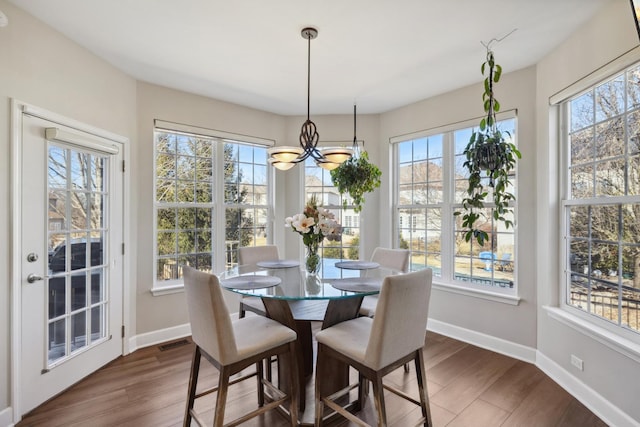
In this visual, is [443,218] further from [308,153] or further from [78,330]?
[78,330]

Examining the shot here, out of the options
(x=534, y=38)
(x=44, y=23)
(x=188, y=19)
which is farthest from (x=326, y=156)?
(x=44, y=23)

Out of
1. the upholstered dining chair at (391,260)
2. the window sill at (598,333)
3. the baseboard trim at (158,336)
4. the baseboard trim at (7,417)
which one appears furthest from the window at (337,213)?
the baseboard trim at (7,417)

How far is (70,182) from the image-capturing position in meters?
2.50

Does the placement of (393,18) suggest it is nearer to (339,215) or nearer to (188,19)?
(188,19)

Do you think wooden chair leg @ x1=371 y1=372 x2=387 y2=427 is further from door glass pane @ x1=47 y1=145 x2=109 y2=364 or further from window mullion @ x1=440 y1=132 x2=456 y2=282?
door glass pane @ x1=47 y1=145 x2=109 y2=364

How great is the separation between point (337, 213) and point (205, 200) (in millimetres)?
1658

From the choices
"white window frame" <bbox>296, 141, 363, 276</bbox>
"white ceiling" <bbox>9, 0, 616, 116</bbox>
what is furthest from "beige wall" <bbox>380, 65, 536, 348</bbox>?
"white window frame" <bbox>296, 141, 363, 276</bbox>

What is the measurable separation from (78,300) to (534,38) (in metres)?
4.08

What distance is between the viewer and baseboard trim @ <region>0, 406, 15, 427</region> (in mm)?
1972

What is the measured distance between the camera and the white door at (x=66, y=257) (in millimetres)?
2176

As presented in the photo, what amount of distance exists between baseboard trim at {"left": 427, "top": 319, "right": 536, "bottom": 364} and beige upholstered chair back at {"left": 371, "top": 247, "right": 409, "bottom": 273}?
101cm

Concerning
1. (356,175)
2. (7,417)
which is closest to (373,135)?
(356,175)

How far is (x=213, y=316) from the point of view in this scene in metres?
1.68

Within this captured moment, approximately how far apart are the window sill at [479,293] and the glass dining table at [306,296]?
4.30 ft
